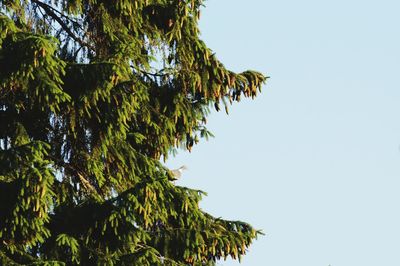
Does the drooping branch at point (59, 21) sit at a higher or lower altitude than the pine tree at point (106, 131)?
higher

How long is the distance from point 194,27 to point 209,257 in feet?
10.1

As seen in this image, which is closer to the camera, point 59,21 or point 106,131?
point 106,131

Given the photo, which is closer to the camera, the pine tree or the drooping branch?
the pine tree

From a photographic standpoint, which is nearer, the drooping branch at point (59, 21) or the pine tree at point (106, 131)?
the pine tree at point (106, 131)

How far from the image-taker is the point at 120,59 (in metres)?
11.6

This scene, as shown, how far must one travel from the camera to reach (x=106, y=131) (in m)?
11.6

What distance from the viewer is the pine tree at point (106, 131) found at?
33.8 ft

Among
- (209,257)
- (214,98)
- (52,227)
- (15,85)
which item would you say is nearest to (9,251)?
(52,227)

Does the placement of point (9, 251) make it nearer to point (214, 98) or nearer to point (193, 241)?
point (193, 241)

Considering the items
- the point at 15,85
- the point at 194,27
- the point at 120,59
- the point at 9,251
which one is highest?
the point at 194,27

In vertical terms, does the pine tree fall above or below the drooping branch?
below

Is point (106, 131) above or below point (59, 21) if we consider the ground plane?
below

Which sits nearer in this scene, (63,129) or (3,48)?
(3,48)

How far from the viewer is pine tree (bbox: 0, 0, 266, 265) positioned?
10.3 metres
